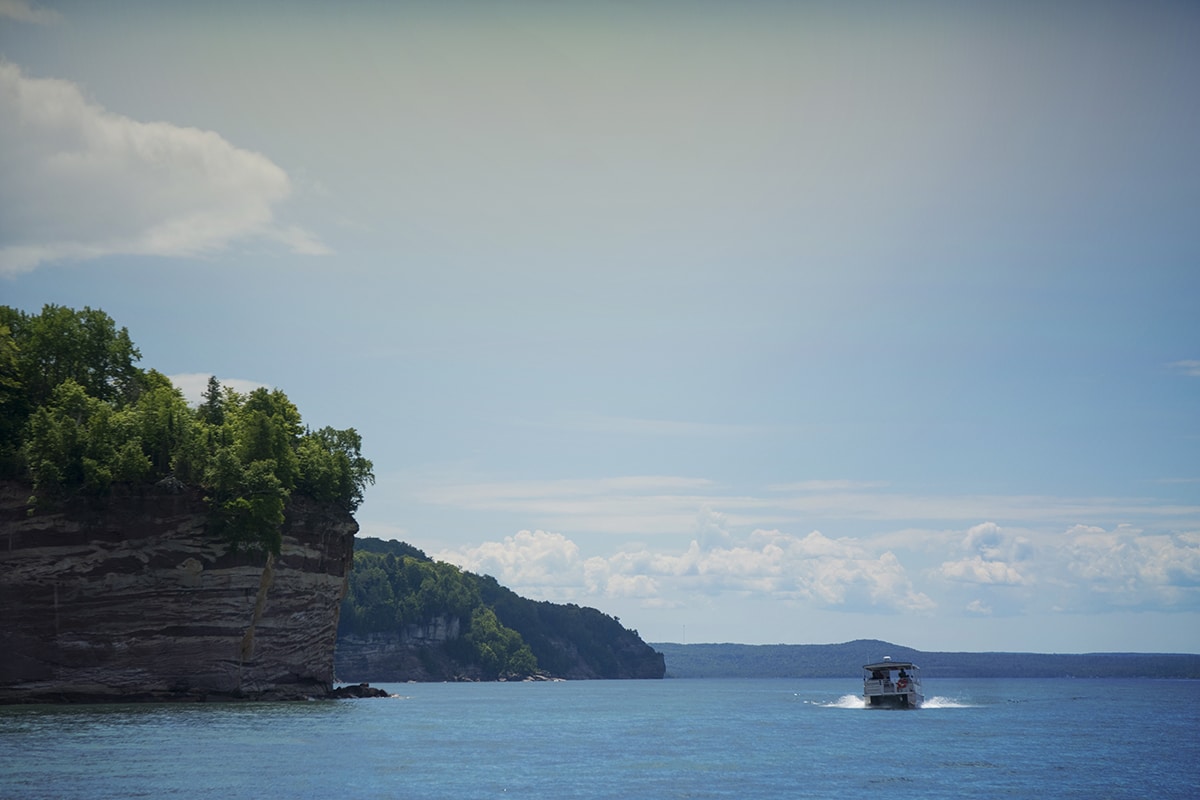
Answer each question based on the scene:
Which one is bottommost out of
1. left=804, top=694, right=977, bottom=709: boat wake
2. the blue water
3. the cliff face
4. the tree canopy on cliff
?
left=804, top=694, right=977, bottom=709: boat wake

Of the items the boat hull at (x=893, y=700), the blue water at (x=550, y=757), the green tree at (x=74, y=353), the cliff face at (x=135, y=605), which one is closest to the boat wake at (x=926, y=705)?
the boat hull at (x=893, y=700)

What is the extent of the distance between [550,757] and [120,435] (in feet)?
156

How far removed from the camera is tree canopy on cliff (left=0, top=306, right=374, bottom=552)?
79875 millimetres

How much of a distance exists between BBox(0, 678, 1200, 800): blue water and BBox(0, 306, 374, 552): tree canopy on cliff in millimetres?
15947

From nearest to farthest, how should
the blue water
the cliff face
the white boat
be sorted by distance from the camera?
the blue water → the cliff face → the white boat

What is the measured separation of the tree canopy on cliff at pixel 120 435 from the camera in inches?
3145

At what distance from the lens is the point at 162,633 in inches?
3191

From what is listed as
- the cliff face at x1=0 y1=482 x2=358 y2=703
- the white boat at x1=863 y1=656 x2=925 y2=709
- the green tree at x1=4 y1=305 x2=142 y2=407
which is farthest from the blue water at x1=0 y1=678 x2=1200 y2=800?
the green tree at x1=4 y1=305 x2=142 y2=407

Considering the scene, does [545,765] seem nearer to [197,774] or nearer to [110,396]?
[197,774]

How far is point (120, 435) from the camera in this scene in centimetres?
8381

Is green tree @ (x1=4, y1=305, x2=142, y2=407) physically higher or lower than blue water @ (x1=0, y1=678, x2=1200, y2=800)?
higher

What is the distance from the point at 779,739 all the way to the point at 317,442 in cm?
5317

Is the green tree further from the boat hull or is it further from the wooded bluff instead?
the boat hull

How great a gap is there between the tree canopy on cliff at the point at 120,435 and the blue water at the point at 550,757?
52.3 ft
